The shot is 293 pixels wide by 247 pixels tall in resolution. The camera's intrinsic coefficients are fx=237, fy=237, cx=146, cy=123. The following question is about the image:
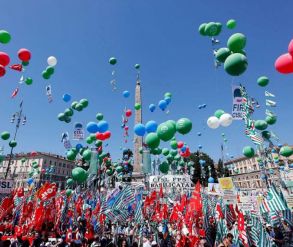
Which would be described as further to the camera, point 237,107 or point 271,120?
point 271,120

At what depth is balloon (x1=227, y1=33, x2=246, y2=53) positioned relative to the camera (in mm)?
7180

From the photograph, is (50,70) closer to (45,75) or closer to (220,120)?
(45,75)

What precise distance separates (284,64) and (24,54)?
9.92 meters

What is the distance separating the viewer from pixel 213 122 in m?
9.84

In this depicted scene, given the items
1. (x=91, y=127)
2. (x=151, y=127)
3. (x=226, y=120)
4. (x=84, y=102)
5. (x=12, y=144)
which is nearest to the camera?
(x=226, y=120)

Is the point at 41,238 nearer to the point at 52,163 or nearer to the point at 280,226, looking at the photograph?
the point at 280,226

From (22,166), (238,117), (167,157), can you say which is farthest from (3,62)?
(22,166)

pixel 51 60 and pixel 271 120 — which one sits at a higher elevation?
pixel 51 60

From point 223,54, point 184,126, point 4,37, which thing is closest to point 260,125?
point 184,126

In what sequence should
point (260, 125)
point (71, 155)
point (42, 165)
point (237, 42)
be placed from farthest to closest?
point (42, 165) < point (71, 155) < point (260, 125) < point (237, 42)

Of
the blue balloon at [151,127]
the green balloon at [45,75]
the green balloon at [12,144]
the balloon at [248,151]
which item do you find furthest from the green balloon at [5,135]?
the balloon at [248,151]

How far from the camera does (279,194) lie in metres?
6.47

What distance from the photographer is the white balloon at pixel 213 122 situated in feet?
32.3

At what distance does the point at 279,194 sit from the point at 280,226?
171cm
